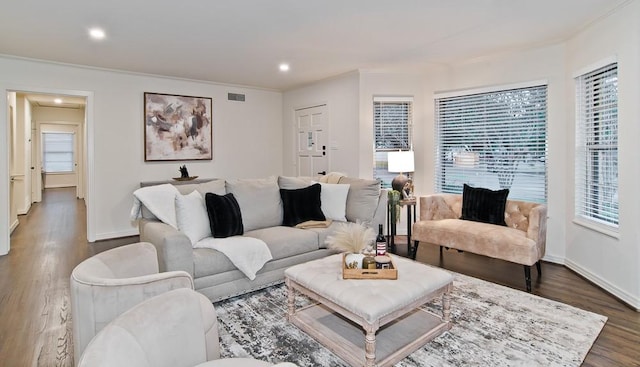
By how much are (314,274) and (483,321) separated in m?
1.31

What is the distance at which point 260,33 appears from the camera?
3658 mm

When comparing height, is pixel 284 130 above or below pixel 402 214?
above

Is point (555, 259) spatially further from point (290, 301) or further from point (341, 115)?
point (341, 115)

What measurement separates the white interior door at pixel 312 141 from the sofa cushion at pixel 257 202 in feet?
7.59

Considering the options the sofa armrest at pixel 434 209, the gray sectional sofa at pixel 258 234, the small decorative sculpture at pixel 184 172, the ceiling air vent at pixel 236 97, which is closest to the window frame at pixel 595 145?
the sofa armrest at pixel 434 209

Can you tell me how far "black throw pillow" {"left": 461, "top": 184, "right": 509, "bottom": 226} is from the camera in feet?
12.8

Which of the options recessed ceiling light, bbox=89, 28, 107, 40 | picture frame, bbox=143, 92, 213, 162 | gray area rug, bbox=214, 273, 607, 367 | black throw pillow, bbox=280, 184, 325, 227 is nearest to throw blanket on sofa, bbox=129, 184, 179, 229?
gray area rug, bbox=214, 273, 607, 367

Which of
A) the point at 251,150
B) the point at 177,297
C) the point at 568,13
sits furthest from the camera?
the point at 251,150

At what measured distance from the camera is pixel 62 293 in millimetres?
3236

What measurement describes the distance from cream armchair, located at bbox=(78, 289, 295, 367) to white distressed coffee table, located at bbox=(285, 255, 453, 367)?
0.83 meters

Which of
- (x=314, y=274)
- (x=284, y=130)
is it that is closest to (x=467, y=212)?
(x=314, y=274)

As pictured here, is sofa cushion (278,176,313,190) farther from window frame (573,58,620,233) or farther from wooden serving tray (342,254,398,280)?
→ window frame (573,58,620,233)

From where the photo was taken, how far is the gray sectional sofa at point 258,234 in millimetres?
2736

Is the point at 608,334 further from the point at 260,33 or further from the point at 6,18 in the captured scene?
the point at 6,18
